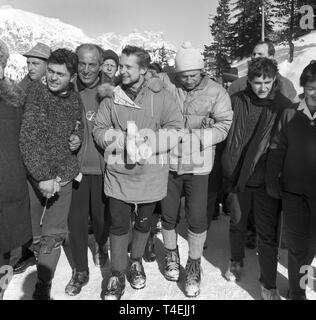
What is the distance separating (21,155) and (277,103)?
209 cm

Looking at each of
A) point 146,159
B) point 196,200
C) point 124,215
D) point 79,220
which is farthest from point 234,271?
point 79,220

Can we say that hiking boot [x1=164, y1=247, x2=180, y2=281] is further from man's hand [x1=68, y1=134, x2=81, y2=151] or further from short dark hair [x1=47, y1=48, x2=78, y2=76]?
short dark hair [x1=47, y1=48, x2=78, y2=76]

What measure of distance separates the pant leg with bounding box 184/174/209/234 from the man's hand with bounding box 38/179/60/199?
120cm

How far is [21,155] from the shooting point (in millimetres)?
2652

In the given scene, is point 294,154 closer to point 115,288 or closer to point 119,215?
point 119,215

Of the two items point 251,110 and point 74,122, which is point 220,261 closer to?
point 251,110

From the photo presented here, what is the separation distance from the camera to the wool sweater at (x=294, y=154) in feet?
8.62

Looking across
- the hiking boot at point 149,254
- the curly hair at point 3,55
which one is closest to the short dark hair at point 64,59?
the curly hair at point 3,55

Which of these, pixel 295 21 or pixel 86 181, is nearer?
pixel 86 181

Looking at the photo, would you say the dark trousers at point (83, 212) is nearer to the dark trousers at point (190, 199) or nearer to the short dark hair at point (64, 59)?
the dark trousers at point (190, 199)

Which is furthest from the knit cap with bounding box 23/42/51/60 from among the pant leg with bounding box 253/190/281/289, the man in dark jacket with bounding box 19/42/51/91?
the pant leg with bounding box 253/190/281/289

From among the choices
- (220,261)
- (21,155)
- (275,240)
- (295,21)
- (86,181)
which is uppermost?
(295,21)

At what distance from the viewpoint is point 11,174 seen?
8.40 feet

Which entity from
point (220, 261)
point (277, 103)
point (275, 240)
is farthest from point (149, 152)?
point (220, 261)
